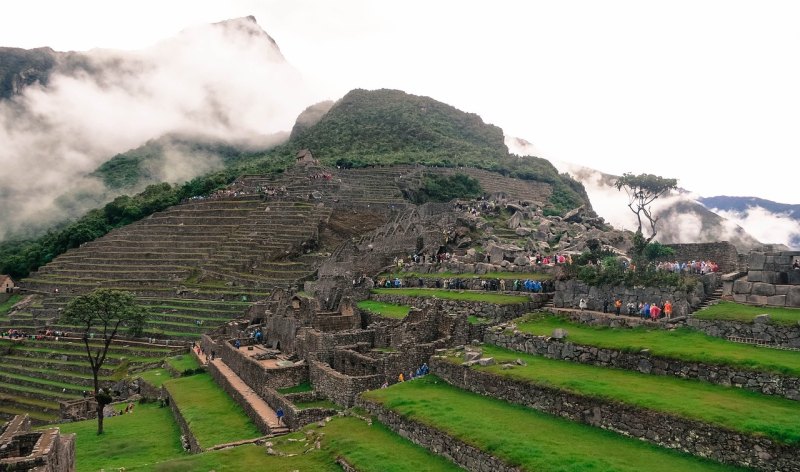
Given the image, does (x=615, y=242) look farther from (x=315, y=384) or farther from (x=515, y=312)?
(x=315, y=384)

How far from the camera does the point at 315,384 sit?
2295 cm

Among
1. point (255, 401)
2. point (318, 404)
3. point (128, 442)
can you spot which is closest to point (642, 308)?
point (318, 404)

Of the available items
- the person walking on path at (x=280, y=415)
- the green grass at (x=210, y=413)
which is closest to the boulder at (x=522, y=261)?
the person walking on path at (x=280, y=415)

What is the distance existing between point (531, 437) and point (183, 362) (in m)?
29.6

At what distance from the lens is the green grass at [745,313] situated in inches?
613

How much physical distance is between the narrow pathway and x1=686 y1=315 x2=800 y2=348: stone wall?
1300 cm

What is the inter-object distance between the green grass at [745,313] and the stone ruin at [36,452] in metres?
16.4

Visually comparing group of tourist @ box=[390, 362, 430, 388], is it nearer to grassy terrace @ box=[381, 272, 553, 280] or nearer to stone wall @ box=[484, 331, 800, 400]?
stone wall @ box=[484, 331, 800, 400]

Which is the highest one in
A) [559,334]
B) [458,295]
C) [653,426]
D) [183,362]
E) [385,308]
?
[458,295]

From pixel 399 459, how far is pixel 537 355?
672 centimetres

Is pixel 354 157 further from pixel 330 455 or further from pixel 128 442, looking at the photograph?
pixel 330 455

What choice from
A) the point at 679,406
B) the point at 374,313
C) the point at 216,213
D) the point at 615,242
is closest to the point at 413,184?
the point at 216,213

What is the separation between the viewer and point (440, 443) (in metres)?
14.2

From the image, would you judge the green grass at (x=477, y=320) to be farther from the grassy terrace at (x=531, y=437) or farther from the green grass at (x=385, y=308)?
the grassy terrace at (x=531, y=437)
